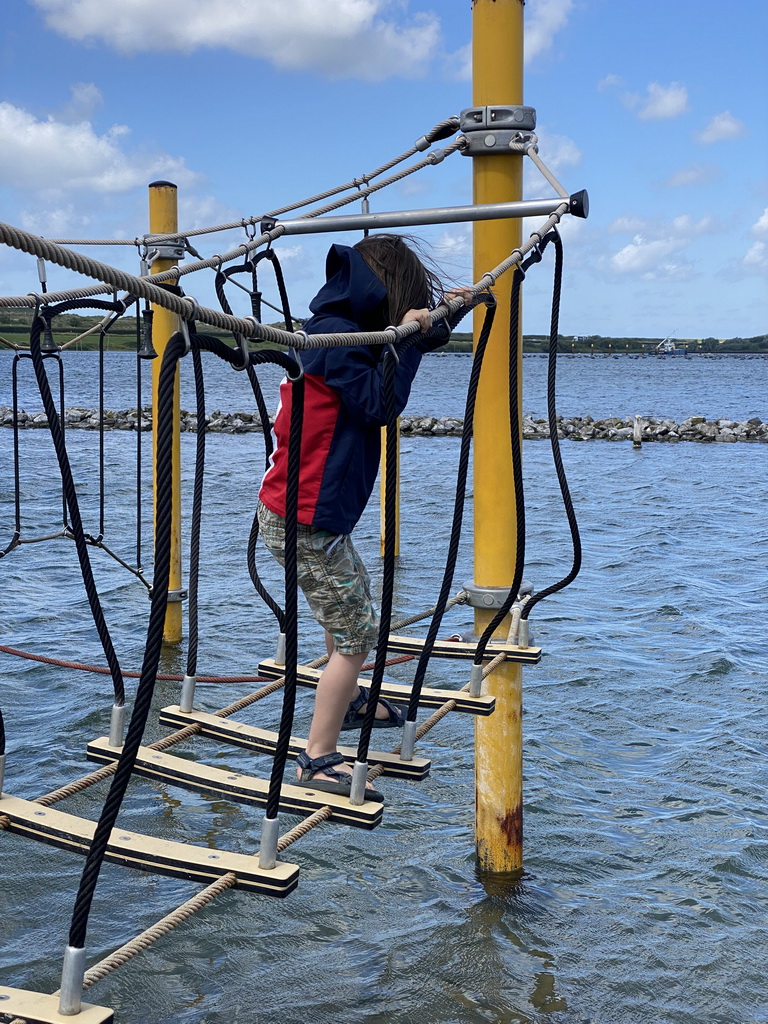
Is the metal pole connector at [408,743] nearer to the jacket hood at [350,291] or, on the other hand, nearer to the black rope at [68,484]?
the black rope at [68,484]

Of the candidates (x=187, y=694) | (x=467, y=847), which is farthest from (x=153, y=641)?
(x=467, y=847)

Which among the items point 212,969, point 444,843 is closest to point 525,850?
point 444,843

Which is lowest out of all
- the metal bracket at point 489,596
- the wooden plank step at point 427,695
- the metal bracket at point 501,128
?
the wooden plank step at point 427,695

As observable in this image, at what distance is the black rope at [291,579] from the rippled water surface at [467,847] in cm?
143

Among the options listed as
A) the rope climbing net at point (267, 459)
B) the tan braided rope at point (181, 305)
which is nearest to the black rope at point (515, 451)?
the rope climbing net at point (267, 459)

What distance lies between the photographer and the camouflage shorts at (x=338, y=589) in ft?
10.7

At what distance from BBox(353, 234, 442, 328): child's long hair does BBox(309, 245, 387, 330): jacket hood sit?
2.3 inches

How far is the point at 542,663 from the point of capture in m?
7.73

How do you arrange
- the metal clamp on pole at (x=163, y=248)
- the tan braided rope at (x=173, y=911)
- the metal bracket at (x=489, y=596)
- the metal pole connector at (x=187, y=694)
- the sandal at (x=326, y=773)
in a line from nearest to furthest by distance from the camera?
the tan braided rope at (x=173, y=911) < the sandal at (x=326, y=773) < the metal pole connector at (x=187, y=694) < the metal bracket at (x=489, y=596) < the metal clamp on pole at (x=163, y=248)

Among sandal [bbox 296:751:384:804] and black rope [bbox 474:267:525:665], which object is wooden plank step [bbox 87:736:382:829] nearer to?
sandal [bbox 296:751:384:804]

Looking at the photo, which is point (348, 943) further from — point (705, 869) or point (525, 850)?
point (705, 869)

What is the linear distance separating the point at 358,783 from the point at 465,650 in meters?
1.09

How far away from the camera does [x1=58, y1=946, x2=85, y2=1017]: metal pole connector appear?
7.02 feet

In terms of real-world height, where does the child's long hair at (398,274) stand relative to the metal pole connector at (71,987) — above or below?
above
